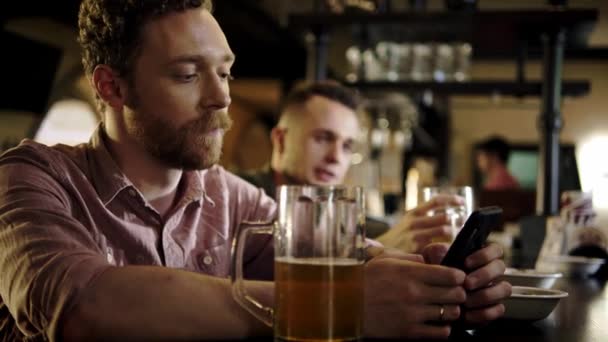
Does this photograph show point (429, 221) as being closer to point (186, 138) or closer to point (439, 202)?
point (439, 202)

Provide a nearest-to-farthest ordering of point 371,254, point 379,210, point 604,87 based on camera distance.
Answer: point 371,254 < point 379,210 < point 604,87

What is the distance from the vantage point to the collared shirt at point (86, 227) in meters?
0.84

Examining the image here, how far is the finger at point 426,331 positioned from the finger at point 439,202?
76 cm

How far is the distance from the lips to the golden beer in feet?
5.87

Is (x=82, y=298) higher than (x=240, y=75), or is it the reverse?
(x=240, y=75)

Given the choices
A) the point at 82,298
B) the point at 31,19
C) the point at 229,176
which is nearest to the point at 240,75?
the point at 31,19

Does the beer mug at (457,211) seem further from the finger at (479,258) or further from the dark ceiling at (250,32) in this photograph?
the dark ceiling at (250,32)

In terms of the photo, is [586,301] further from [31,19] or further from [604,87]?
[604,87]

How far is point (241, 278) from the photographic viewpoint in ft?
2.49

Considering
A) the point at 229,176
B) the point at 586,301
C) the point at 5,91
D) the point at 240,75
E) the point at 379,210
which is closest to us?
the point at 586,301

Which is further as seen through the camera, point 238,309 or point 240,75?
point 240,75

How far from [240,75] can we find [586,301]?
6.97 meters

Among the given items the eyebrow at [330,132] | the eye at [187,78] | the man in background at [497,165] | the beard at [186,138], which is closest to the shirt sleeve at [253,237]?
the beard at [186,138]

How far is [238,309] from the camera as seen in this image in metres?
0.80
